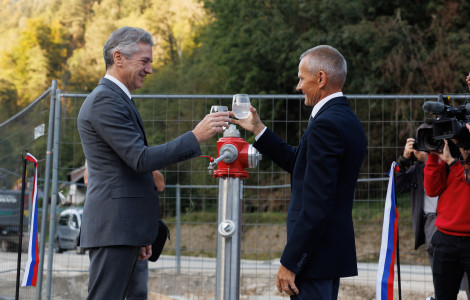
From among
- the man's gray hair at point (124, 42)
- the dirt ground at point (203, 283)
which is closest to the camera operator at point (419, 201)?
the dirt ground at point (203, 283)

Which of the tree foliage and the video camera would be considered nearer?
the video camera

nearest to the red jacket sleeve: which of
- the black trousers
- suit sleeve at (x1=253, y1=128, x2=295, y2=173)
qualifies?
the black trousers

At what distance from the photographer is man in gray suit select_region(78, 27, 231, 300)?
3.12 metres

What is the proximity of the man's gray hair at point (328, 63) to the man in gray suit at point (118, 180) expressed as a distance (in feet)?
1.87

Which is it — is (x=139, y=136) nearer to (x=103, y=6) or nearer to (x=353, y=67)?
(x=353, y=67)

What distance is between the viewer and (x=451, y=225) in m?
4.71

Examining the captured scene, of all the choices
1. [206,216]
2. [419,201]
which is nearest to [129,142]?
[419,201]

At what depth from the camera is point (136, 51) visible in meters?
3.34

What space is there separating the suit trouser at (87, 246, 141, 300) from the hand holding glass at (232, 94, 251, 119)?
1090mm

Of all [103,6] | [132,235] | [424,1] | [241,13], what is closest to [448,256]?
[132,235]

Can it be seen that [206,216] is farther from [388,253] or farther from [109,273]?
[109,273]

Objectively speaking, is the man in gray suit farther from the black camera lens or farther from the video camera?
the black camera lens

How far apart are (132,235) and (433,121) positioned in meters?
2.39

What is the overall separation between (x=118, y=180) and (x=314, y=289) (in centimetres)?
113
